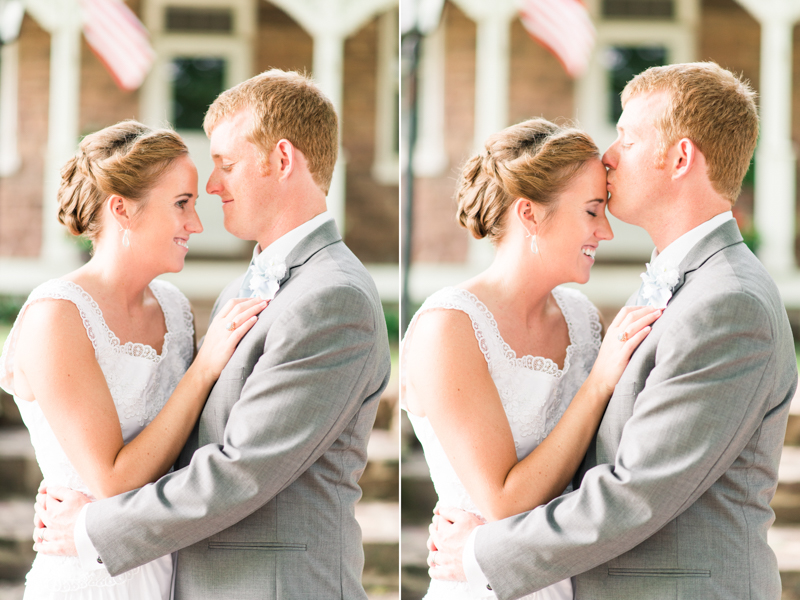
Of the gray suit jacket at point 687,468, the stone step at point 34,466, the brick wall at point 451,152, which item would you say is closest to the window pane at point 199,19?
the brick wall at point 451,152

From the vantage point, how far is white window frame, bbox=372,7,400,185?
29.3 ft

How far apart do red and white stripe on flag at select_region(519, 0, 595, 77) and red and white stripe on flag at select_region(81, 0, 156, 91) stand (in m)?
4.22

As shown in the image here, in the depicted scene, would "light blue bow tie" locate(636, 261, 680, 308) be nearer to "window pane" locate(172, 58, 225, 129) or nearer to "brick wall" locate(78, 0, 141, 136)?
"window pane" locate(172, 58, 225, 129)

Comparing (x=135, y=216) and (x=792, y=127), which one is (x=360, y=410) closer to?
(x=135, y=216)

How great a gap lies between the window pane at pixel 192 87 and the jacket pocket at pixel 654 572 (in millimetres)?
7922

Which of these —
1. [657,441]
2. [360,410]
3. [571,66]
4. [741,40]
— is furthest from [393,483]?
[741,40]

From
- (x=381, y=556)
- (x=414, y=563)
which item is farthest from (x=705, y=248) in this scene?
(x=414, y=563)

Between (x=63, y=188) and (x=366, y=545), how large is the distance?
3.43m

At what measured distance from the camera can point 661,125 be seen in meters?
2.03

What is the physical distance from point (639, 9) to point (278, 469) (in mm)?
8485

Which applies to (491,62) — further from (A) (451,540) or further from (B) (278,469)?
(B) (278,469)

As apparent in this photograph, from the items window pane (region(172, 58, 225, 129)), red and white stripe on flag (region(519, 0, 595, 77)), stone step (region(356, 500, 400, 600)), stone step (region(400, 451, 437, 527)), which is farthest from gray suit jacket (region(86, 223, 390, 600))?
window pane (region(172, 58, 225, 129))

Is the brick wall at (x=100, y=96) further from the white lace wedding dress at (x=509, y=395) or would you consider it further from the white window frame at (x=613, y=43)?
the white lace wedding dress at (x=509, y=395)

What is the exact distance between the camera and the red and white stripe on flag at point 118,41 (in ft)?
28.5
